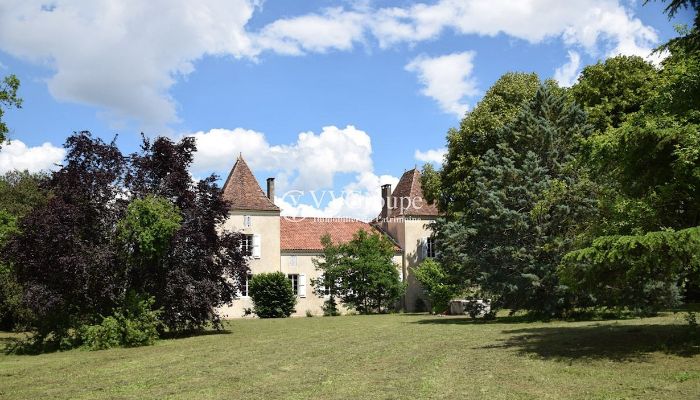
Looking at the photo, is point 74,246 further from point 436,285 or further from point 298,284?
point 298,284

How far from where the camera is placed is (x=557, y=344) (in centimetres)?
1336

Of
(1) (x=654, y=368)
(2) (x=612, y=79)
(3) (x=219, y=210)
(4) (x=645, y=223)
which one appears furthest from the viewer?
(2) (x=612, y=79)

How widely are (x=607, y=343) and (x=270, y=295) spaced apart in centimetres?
2579

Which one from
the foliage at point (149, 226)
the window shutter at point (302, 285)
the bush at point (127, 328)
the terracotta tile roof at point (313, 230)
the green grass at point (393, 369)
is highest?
the terracotta tile roof at point (313, 230)

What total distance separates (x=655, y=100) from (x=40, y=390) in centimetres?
1220

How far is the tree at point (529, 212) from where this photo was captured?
21453 millimetres

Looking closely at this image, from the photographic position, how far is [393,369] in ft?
35.5

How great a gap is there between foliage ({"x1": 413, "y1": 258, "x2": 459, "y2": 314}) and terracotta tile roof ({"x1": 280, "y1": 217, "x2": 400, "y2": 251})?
236 inches

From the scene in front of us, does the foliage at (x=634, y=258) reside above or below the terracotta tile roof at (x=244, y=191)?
below

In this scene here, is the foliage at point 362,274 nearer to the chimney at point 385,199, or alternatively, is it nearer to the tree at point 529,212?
the chimney at point 385,199

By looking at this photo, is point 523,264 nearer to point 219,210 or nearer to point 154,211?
point 219,210

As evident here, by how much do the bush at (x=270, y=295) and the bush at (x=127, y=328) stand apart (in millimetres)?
17803

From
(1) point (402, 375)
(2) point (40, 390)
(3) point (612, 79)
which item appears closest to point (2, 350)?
(2) point (40, 390)

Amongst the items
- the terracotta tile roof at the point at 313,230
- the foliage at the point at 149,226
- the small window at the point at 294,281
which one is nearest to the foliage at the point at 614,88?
the terracotta tile roof at the point at 313,230
